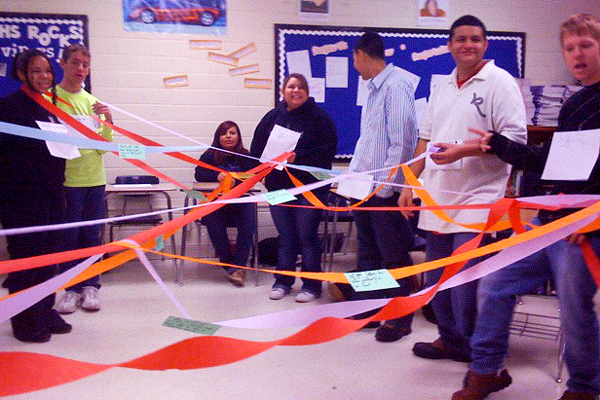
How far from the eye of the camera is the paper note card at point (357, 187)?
2623 mm

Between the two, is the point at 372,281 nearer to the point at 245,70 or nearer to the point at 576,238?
the point at 576,238

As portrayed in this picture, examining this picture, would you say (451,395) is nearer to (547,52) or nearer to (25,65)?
(25,65)

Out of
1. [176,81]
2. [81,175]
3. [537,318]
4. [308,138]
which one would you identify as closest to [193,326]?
[81,175]

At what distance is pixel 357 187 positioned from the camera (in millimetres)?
2709

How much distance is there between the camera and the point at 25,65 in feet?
8.16

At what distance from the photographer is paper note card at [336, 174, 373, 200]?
2.62 metres

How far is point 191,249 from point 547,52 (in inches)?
163

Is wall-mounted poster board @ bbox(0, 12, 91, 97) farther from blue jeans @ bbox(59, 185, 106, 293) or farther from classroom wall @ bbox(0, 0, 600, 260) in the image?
blue jeans @ bbox(59, 185, 106, 293)

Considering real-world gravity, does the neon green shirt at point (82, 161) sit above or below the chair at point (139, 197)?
above

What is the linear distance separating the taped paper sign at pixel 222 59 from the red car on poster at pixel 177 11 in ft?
0.92

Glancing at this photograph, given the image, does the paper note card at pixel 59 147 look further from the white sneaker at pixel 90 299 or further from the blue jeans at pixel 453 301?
the blue jeans at pixel 453 301

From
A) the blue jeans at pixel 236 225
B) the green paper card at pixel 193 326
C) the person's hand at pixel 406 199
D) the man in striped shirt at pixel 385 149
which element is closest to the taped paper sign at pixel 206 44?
the blue jeans at pixel 236 225

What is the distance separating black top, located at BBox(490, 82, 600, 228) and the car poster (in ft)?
11.3

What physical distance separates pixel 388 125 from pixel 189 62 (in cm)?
269
